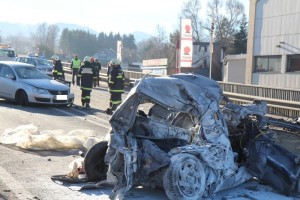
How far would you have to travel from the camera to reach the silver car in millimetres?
14289

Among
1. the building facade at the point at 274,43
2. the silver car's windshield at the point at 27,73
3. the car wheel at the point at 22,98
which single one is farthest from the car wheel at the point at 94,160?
the building facade at the point at 274,43

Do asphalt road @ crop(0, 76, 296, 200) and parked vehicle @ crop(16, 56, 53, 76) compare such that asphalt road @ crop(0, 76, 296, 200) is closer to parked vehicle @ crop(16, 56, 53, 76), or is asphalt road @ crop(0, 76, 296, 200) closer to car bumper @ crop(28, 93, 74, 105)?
car bumper @ crop(28, 93, 74, 105)

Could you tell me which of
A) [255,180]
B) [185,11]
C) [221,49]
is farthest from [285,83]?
[185,11]

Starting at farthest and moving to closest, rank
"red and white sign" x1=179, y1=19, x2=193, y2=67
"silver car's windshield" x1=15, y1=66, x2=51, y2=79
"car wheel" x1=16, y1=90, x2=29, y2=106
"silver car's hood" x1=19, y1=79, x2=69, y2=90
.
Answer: "red and white sign" x1=179, y1=19, x2=193, y2=67
"silver car's windshield" x1=15, y1=66, x2=51, y2=79
"car wheel" x1=16, y1=90, x2=29, y2=106
"silver car's hood" x1=19, y1=79, x2=69, y2=90

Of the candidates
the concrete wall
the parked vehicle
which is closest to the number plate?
the parked vehicle

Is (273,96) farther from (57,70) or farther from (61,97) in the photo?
(57,70)

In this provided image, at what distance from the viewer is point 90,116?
13.0m

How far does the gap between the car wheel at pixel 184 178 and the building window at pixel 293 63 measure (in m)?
21.9

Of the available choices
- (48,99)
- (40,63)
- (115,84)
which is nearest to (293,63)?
(115,84)

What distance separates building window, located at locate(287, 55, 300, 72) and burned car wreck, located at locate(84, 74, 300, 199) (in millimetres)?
20642

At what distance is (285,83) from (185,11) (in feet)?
209

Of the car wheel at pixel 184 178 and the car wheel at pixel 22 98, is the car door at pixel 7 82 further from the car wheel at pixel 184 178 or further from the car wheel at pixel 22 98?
the car wheel at pixel 184 178

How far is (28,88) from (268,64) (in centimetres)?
1767

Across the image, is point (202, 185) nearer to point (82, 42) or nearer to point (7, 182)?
point (7, 182)
